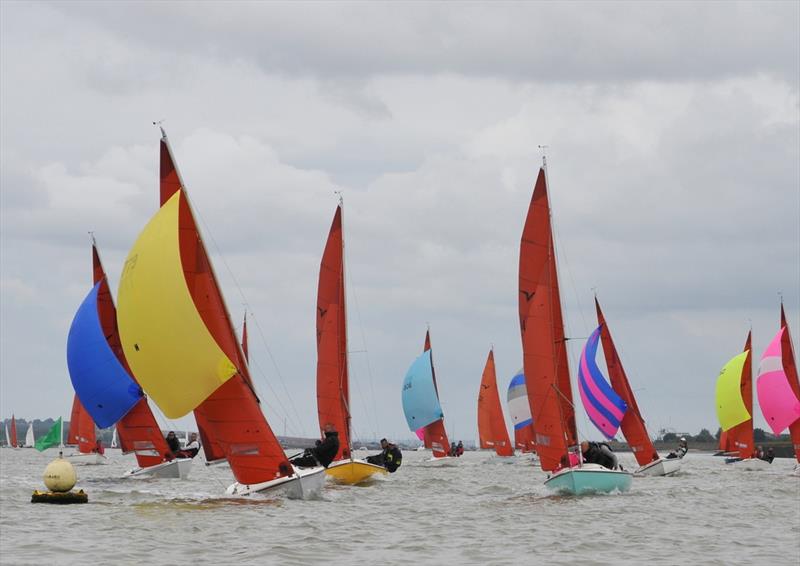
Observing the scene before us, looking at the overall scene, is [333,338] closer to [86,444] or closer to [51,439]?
[86,444]

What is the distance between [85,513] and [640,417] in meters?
28.8

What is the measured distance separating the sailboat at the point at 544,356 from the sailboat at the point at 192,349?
7.21 m

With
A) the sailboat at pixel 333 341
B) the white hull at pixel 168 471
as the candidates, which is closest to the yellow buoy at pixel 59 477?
the white hull at pixel 168 471

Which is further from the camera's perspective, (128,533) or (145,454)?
(145,454)

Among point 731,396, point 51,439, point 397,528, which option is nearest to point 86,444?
point 731,396

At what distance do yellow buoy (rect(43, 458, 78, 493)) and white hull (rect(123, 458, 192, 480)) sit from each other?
40.1ft

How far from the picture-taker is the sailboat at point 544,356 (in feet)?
108

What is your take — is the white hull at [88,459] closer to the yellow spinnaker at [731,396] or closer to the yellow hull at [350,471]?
the yellow hull at [350,471]

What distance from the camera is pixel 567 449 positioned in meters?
32.8

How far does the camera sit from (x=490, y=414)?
3081 inches

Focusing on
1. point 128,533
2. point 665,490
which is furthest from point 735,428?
point 128,533

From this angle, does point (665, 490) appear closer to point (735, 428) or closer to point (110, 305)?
point (110, 305)

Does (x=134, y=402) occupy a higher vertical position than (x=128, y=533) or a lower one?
higher

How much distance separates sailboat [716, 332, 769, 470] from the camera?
2502 inches
